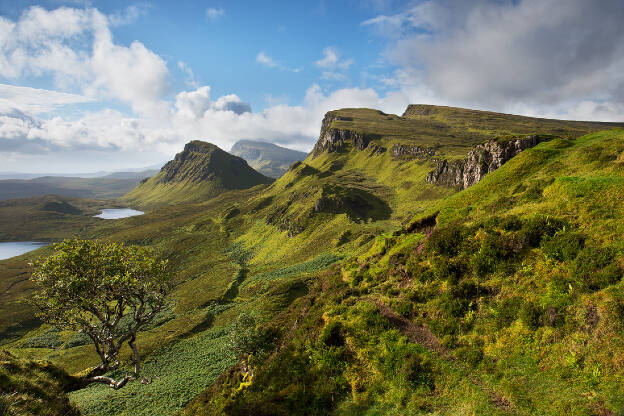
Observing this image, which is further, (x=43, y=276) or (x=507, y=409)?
(x=43, y=276)

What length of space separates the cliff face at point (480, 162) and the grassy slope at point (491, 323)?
47.2 metres

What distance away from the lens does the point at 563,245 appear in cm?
1692

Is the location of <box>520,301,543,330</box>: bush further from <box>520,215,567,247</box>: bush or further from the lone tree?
the lone tree

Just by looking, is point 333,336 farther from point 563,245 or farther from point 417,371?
point 563,245

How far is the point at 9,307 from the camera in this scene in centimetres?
11475

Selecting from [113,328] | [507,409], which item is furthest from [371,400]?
[113,328]

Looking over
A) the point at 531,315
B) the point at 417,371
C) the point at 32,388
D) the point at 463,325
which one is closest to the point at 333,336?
the point at 417,371

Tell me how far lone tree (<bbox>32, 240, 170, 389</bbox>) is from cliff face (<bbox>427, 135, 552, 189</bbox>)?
278ft

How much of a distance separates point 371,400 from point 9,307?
174 metres

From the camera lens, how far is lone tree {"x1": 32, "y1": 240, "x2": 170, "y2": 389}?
58.2 feet

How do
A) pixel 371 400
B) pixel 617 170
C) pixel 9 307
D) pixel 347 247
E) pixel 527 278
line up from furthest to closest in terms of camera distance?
pixel 9 307 < pixel 347 247 < pixel 617 170 < pixel 527 278 < pixel 371 400

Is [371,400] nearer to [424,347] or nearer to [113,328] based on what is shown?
[424,347]

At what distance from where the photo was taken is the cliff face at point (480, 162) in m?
68.6

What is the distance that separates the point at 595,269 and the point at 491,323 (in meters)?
6.37
